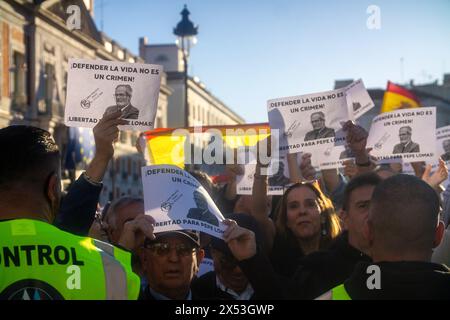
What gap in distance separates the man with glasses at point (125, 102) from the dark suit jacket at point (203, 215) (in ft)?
2.94

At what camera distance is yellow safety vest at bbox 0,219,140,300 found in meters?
A: 2.27

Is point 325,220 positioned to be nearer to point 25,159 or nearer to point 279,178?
point 279,178

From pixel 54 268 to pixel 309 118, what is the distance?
9.78 ft

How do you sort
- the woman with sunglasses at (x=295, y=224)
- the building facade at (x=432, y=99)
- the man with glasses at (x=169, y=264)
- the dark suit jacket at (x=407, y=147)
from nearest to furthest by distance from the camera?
the man with glasses at (x=169, y=264) < the woman with sunglasses at (x=295, y=224) < the dark suit jacket at (x=407, y=147) < the building facade at (x=432, y=99)

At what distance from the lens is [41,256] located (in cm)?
229

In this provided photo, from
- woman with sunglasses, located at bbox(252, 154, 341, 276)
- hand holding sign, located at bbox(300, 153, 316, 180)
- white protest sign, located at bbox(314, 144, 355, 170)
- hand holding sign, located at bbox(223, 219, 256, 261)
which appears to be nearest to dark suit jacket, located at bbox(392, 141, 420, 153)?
white protest sign, located at bbox(314, 144, 355, 170)

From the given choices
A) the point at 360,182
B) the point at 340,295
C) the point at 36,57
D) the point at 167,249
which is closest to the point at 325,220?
the point at 360,182

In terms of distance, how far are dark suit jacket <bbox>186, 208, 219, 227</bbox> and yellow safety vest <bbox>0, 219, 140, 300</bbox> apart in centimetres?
106

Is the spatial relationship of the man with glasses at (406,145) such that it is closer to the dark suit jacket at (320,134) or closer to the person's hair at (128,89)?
the dark suit jacket at (320,134)

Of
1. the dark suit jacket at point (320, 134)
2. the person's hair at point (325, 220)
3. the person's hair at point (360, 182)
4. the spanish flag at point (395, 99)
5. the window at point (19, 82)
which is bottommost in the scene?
the person's hair at point (325, 220)

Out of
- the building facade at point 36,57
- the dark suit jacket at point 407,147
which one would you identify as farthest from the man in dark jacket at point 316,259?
the building facade at point 36,57

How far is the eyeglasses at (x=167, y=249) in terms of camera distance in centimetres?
356

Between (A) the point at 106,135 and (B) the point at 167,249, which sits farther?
(B) the point at 167,249

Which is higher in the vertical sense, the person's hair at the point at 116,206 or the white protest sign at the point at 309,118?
the white protest sign at the point at 309,118
